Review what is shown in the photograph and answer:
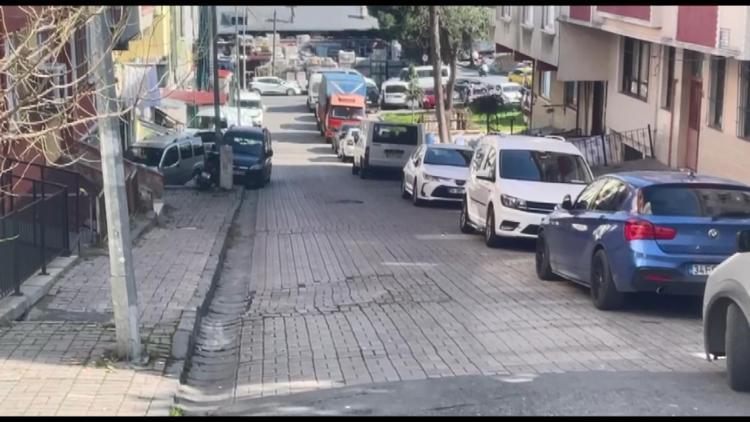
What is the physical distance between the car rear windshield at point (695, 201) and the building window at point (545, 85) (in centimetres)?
3264

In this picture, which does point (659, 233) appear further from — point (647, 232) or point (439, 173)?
point (439, 173)

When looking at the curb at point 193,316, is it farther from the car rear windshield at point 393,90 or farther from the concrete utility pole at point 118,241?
the car rear windshield at point 393,90

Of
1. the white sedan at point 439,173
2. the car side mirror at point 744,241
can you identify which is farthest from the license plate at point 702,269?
the white sedan at point 439,173

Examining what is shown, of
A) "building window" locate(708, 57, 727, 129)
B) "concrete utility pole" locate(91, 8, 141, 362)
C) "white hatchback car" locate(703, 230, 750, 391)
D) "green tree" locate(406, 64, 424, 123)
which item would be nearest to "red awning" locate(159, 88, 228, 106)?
"green tree" locate(406, 64, 424, 123)

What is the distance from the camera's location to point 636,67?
33.0 m

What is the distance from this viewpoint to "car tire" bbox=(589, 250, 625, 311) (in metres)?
12.6

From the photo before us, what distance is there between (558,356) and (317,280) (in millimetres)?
6450

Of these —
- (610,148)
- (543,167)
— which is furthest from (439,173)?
(543,167)

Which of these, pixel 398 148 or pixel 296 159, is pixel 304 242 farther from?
pixel 296 159

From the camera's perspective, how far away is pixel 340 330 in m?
12.1

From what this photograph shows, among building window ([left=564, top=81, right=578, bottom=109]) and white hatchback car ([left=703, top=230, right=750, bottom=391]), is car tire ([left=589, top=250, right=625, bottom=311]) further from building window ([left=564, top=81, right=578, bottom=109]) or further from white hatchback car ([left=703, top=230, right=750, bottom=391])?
building window ([left=564, top=81, right=578, bottom=109])

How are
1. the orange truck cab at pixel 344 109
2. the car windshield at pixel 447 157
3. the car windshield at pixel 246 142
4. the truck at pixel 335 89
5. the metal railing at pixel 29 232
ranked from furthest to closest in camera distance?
1. the truck at pixel 335 89
2. the orange truck cab at pixel 344 109
3. the car windshield at pixel 246 142
4. the car windshield at pixel 447 157
5. the metal railing at pixel 29 232

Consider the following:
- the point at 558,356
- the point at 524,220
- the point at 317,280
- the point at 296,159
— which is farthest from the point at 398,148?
the point at 558,356

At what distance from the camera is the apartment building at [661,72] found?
23547mm
